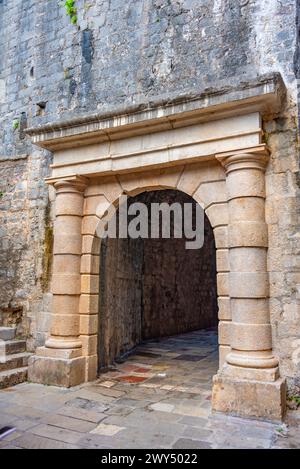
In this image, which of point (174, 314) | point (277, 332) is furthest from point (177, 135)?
point (174, 314)

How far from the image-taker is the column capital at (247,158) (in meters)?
3.72

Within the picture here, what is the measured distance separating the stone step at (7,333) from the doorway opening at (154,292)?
122 centimetres

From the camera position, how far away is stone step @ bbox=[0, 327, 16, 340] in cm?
518

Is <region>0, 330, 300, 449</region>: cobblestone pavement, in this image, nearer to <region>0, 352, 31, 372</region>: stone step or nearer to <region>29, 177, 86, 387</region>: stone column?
<region>29, 177, 86, 387</region>: stone column

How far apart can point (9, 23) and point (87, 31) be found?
195cm

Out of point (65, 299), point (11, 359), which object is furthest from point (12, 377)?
point (65, 299)

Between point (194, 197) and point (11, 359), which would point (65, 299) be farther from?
point (194, 197)

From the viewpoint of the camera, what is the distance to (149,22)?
4.80 m

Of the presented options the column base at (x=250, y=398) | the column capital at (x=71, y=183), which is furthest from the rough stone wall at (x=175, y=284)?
the column base at (x=250, y=398)

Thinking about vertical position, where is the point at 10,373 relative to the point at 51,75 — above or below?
below

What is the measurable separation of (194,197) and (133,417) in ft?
7.35

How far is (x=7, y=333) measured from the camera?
523 centimetres

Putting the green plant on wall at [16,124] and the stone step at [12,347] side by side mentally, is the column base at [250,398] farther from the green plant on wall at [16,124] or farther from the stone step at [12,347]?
the green plant on wall at [16,124]

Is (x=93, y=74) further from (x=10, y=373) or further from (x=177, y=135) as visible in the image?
(x=10, y=373)
